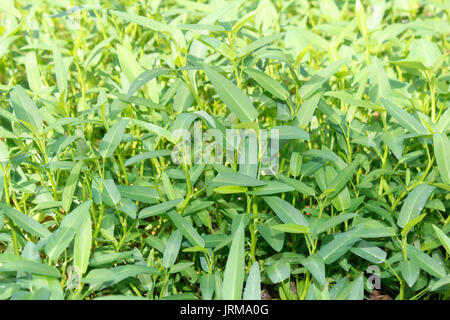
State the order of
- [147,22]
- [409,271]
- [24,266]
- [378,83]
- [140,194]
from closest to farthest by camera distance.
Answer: [24,266], [409,271], [140,194], [147,22], [378,83]

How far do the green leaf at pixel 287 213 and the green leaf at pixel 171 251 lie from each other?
23 centimetres

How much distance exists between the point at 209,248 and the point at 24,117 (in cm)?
56

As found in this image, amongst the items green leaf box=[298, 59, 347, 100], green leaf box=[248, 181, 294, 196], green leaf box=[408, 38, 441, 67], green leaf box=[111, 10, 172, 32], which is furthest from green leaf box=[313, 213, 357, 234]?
green leaf box=[408, 38, 441, 67]

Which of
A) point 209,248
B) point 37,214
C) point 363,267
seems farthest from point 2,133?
point 363,267

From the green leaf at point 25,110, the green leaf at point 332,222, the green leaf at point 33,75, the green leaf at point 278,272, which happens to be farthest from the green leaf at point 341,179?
the green leaf at point 33,75

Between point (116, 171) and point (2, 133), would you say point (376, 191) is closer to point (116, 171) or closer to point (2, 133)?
point (116, 171)

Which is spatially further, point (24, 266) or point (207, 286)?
point (207, 286)

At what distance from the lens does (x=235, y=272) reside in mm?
974

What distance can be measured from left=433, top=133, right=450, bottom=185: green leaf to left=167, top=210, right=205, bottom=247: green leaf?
57 centimetres

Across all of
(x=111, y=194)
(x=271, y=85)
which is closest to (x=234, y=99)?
(x=271, y=85)

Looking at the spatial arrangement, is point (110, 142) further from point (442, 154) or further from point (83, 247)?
point (442, 154)

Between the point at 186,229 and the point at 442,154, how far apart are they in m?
0.61

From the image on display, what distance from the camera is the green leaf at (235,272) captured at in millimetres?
959
